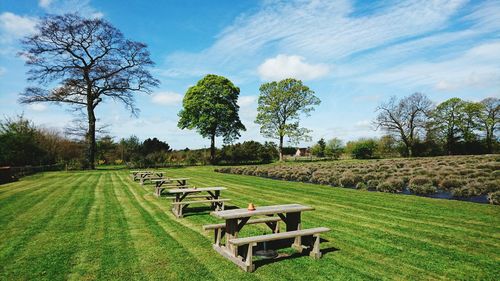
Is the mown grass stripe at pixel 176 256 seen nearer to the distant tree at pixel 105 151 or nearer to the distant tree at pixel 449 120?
the distant tree at pixel 105 151

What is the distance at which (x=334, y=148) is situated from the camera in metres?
53.5

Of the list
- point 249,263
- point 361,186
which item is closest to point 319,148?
point 361,186

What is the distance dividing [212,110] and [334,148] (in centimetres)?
2592

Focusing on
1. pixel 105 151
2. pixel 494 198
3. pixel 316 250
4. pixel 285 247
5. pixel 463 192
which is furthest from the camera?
pixel 105 151

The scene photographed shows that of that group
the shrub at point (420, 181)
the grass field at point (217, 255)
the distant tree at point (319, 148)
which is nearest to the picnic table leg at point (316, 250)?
the grass field at point (217, 255)

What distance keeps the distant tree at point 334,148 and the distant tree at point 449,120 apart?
47.9ft

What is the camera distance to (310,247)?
5.95 m

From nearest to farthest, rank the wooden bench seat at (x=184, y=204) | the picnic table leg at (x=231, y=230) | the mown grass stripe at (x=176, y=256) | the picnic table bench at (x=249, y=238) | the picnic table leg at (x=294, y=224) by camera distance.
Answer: the mown grass stripe at (x=176, y=256) → the picnic table bench at (x=249, y=238) → the picnic table leg at (x=231, y=230) → the picnic table leg at (x=294, y=224) → the wooden bench seat at (x=184, y=204)

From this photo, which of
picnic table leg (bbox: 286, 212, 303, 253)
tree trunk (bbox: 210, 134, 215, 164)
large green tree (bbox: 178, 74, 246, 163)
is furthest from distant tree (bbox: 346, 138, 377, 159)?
picnic table leg (bbox: 286, 212, 303, 253)

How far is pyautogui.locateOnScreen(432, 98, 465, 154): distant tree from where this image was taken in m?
46.4

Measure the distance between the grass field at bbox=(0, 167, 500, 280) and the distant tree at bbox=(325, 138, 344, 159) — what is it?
135ft

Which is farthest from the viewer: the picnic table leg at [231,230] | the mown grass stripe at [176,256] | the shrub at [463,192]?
the shrub at [463,192]

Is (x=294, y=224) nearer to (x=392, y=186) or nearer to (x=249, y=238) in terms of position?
(x=249, y=238)

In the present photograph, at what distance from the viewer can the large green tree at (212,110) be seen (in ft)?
120
